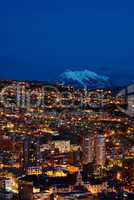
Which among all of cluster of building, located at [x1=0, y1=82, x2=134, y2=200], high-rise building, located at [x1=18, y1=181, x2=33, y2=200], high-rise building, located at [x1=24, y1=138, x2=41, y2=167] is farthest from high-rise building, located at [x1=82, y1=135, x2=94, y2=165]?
high-rise building, located at [x1=18, y1=181, x2=33, y2=200]

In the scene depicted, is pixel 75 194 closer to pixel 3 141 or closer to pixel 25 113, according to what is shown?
pixel 3 141

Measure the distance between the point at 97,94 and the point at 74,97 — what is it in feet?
2.61

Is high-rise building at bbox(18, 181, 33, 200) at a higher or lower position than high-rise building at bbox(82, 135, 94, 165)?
lower

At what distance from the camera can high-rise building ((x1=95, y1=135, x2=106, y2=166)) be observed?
9.66 meters

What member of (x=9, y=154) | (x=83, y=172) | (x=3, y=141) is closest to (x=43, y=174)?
(x=83, y=172)

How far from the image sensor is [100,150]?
398 inches

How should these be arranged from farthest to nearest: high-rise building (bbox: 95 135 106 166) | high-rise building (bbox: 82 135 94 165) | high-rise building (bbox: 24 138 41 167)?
high-rise building (bbox: 82 135 94 165), high-rise building (bbox: 95 135 106 166), high-rise building (bbox: 24 138 41 167)

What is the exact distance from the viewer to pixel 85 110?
12852 millimetres

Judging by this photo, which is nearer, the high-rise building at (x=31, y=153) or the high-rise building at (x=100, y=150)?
the high-rise building at (x=31, y=153)

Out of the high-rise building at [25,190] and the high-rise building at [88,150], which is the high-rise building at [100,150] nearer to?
the high-rise building at [88,150]

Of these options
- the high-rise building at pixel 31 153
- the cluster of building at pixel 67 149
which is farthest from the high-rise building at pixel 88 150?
the high-rise building at pixel 31 153

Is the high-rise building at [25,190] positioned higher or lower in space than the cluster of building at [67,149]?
lower

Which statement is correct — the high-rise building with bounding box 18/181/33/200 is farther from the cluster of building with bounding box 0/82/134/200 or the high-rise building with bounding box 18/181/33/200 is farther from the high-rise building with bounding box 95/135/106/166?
the high-rise building with bounding box 95/135/106/166

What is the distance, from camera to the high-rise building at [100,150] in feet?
31.7
